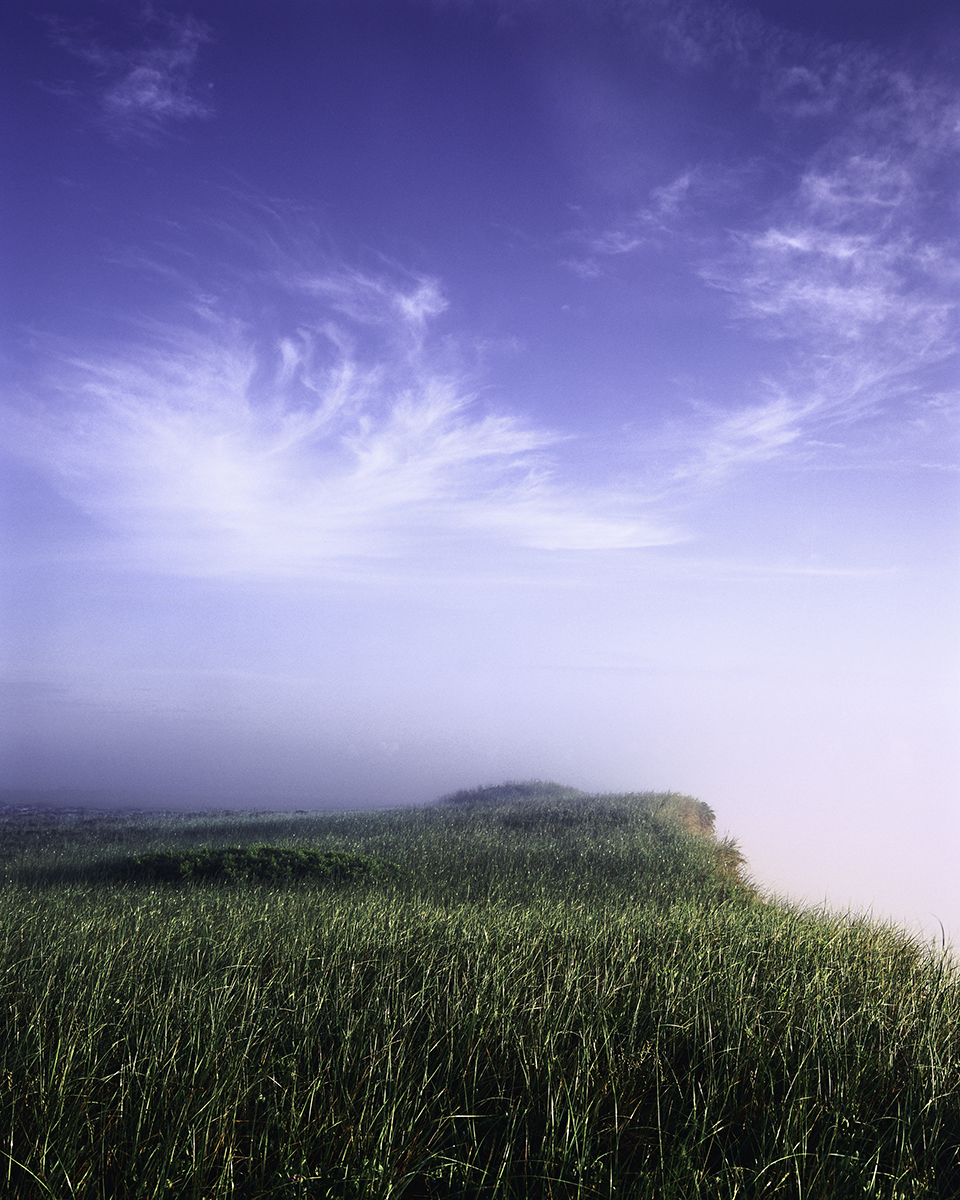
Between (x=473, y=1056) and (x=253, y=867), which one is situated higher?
(x=473, y=1056)

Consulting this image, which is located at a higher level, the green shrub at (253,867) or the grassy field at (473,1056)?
the grassy field at (473,1056)

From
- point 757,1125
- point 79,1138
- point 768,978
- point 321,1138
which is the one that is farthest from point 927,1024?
point 79,1138

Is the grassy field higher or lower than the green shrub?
higher

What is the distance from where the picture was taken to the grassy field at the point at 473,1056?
9.60 ft

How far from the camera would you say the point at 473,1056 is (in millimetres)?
3777

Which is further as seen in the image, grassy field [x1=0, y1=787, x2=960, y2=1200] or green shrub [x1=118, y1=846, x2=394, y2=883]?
green shrub [x1=118, y1=846, x2=394, y2=883]

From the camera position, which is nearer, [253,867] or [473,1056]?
[473,1056]

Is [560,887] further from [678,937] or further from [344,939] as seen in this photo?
[344,939]

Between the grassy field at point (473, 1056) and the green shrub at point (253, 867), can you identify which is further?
the green shrub at point (253, 867)

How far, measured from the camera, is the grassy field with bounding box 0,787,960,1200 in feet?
9.60

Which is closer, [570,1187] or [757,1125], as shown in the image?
[570,1187]

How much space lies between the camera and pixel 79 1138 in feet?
10.0

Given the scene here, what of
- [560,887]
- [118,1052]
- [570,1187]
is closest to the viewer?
[570,1187]

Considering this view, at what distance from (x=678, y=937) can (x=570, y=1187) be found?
11.4 ft
